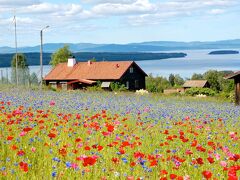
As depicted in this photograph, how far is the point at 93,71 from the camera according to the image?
A: 2771 inches

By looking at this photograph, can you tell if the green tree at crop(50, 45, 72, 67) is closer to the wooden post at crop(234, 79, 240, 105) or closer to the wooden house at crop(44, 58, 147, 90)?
the wooden house at crop(44, 58, 147, 90)

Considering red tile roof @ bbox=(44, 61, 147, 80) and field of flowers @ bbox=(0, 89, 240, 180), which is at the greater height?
red tile roof @ bbox=(44, 61, 147, 80)

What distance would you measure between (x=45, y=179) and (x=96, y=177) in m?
0.57

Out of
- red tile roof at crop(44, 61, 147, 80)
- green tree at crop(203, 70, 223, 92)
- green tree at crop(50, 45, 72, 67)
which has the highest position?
green tree at crop(50, 45, 72, 67)

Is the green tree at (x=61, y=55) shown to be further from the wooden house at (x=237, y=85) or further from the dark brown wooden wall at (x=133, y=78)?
the wooden house at (x=237, y=85)

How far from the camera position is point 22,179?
4938 mm

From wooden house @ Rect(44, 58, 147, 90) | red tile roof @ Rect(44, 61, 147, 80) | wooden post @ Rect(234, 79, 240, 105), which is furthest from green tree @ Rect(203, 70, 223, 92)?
wooden post @ Rect(234, 79, 240, 105)

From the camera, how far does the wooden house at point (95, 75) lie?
224ft

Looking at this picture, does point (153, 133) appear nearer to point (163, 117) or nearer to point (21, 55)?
point (163, 117)

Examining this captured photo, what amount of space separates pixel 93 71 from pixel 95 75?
1.29m

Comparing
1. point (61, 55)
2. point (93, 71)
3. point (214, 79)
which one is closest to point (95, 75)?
point (93, 71)

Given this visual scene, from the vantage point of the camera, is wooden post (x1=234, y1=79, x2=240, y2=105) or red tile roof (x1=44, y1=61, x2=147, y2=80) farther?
red tile roof (x1=44, y1=61, x2=147, y2=80)

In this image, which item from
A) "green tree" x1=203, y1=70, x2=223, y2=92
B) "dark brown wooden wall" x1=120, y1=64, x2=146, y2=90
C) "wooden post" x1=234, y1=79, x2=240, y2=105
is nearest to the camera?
"wooden post" x1=234, y1=79, x2=240, y2=105

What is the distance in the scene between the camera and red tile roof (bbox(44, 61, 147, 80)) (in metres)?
68.7
